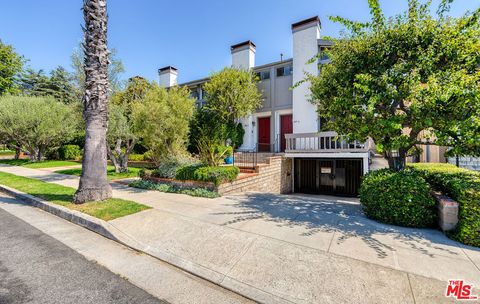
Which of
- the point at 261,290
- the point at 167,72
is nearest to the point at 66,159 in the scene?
the point at 167,72

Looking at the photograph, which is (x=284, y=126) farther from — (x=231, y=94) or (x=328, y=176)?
(x=328, y=176)

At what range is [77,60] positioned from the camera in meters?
10.9

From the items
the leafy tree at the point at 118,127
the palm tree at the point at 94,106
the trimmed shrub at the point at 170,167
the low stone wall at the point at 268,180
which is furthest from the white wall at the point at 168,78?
the palm tree at the point at 94,106

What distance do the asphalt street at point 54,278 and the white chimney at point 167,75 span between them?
20.7 metres

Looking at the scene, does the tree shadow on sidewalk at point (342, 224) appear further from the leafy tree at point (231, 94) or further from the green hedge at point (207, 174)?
the leafy tree at point (231, 94)

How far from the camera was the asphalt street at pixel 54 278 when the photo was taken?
2.57 m

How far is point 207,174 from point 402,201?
5531 millimetres

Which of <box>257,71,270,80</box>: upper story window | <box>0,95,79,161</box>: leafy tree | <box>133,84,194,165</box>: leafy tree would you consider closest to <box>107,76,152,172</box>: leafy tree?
<box>133,84,194,165</box>: leafy tree

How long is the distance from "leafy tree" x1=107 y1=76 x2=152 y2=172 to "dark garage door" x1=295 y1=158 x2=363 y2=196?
30.4 feet

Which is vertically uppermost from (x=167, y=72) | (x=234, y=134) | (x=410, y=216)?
(x=167, y=72)

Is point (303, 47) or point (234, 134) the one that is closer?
point (303, 47)

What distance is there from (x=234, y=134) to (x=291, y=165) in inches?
192

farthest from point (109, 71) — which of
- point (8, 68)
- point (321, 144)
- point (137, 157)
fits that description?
point (8, 68)

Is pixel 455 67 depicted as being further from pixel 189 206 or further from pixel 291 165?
pixel 291 165
